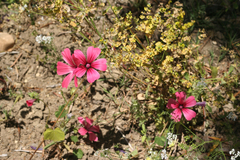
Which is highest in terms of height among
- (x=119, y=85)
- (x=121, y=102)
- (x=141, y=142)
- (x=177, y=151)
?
(x=119, y=85)

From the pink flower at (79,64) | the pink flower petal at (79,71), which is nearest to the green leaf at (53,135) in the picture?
the pink flower at (79,64)

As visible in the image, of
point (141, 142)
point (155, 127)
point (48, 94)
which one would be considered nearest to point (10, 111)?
point (48, 94)

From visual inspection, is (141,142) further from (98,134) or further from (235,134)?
(235,134)

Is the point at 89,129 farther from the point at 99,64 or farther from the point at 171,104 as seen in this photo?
the point at 171,104

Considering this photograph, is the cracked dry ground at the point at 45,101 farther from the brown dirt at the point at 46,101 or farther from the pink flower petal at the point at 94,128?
the pink flower petal at the point at 94,128

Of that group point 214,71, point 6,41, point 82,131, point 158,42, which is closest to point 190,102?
point 158,42

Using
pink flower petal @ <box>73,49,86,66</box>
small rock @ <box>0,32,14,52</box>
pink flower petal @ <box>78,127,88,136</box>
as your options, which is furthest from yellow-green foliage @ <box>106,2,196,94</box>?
small rock @ <box>0,32,14,52</box>

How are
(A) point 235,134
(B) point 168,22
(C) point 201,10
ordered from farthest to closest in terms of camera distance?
(C) point 201,10 < (A) point 235,134 < (B) point 168,22
